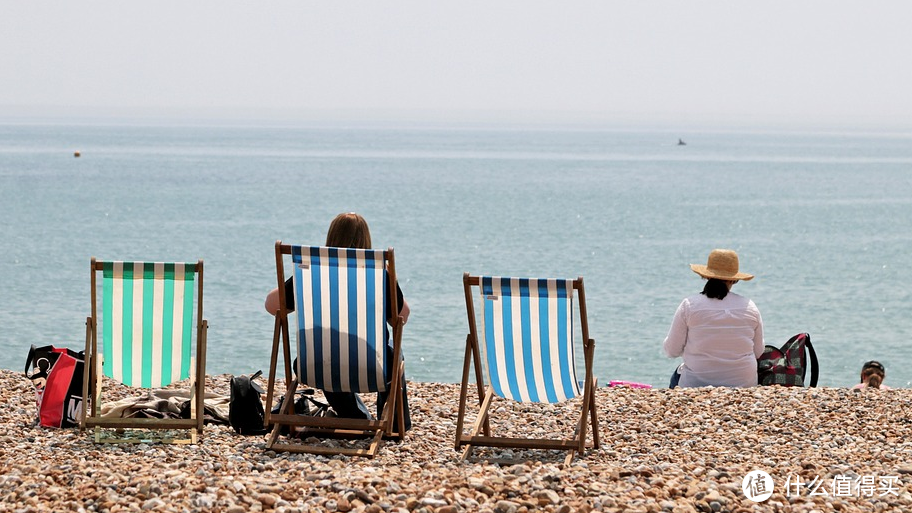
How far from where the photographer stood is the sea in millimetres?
14492

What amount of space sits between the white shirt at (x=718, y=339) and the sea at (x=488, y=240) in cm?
549

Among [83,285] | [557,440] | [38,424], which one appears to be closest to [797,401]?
[557,440]

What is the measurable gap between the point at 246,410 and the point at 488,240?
2678cm

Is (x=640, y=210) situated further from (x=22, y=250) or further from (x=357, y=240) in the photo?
(x=357, y=240)

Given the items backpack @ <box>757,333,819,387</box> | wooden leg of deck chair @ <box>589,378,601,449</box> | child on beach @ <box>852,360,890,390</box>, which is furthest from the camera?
child on beach @ <box>852,360,890,390</box>

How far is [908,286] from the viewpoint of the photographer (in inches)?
825

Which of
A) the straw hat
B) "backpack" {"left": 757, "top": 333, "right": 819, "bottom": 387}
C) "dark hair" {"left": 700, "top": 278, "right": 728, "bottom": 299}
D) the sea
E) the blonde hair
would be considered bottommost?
the sea

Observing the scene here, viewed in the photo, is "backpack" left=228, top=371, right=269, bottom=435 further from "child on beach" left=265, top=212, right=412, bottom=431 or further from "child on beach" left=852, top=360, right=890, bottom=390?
"child on beach" left=852, top=360, right=890, bottom=390

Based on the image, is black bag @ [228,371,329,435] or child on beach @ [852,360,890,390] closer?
black bag @ [228,371,329,435]

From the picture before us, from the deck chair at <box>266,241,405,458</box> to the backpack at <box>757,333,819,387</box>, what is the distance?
2.60 metres

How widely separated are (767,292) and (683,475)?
16.8 meters

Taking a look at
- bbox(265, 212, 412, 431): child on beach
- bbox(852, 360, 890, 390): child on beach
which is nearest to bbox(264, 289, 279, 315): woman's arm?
bbox(265, 212, 412, 431): child on beach

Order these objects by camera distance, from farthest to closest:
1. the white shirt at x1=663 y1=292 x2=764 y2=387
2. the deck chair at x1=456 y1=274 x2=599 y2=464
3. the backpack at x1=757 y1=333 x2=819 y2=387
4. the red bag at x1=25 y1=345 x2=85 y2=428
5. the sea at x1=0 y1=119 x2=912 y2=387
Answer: the sea at x1=0 y1=119 x2=912 y2=387 → the backpack at x1=757 y1=333 x2=819 y2=387 → the white shirt at x1=663 y1=292 x2=764 y2=387 → the red bag at x1=25 y1=345 x2=85 y2=428 → the deck chair at x1=456 y1=274 x2=599 y2=464

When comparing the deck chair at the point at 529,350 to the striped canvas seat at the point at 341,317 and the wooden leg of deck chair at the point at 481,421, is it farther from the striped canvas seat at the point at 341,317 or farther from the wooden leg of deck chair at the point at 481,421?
the striped canvas seat at the point at 341,317
